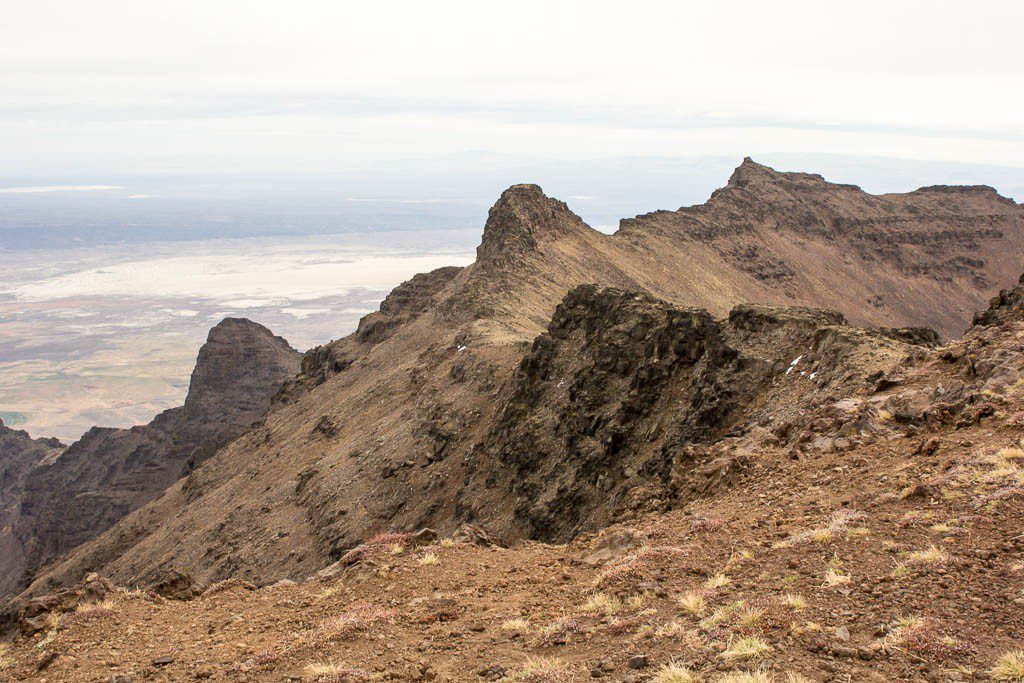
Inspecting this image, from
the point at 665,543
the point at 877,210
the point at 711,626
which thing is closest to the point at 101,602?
the point at 665,543

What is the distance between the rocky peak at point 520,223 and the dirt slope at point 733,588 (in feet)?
150

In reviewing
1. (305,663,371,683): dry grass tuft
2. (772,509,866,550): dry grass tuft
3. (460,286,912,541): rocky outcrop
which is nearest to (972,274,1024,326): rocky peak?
(460,286,912,541): rocky outcrop

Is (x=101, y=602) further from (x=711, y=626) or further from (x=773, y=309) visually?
(x=773, y=309)

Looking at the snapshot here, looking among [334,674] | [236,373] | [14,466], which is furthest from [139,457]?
[334,674]

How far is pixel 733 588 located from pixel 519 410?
22.8 meters

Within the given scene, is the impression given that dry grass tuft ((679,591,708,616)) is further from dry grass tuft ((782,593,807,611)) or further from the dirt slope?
dry grass tuft ((782,593,807,611))

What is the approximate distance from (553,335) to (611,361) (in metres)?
5.08

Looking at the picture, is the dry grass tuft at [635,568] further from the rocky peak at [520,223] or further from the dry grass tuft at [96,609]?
the rocky peak at [520,223]

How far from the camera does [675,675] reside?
1008 cm

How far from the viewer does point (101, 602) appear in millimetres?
17344

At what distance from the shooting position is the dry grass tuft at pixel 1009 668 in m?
8.67

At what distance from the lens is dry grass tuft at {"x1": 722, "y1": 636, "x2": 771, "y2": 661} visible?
1030 centimetres

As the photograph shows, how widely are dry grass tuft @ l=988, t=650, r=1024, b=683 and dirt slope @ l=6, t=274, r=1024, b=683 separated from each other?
2cm

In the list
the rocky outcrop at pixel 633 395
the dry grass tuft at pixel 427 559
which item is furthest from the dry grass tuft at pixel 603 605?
the rocky outcrop at pixel 633 395
